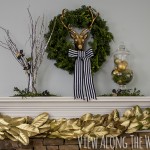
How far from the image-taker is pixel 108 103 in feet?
6.18

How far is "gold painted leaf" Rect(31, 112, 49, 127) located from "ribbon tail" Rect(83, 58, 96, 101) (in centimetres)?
29

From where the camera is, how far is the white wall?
204cm

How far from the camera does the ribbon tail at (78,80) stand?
1.85m

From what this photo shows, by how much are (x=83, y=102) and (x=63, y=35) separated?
0.51m

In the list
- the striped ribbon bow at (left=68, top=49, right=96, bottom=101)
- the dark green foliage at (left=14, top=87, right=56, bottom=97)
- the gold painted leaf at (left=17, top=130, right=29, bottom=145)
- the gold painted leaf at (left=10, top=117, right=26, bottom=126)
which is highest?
the striped ribbon bow at (left=68, top=49, right=96, bottom=101)

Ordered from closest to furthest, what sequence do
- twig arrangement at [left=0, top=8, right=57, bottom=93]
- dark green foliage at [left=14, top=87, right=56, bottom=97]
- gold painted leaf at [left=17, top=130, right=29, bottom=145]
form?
gold painted leaf at [left=17, top=130, right=29, bottom=145] < dark green foliage at [left=14, top=87, right=56, bottom=97] < twig arrangement at [left=0, top=8, right=57, bottom=93]

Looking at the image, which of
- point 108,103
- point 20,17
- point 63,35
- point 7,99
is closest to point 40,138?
point 7,99

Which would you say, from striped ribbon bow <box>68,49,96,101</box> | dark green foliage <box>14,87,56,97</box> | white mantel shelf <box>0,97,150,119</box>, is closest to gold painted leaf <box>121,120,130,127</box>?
white mantel shelf <box>0,97,150,119</box>

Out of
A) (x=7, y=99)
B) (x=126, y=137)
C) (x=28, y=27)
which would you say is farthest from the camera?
(x=28, y=27)

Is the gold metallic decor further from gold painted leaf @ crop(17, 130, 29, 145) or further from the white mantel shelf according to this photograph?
gold painted leaf @ crop(17, 130, 29, 145)

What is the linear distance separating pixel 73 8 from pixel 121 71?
0.62 meters

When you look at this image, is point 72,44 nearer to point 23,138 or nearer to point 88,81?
point 88,81

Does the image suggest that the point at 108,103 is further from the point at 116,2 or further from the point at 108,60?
the point at 116,2

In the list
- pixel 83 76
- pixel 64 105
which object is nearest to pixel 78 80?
pixel 83 76
